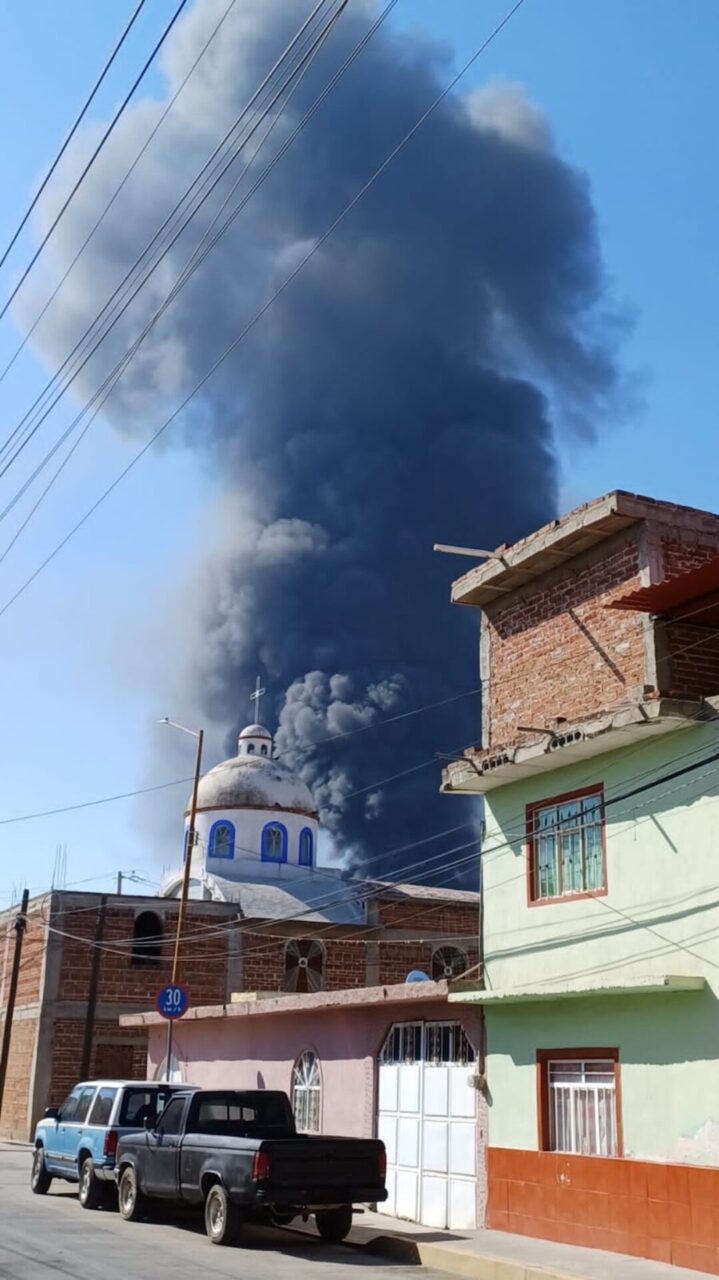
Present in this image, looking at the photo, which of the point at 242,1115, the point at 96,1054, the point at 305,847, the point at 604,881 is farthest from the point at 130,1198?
the point at 305,847

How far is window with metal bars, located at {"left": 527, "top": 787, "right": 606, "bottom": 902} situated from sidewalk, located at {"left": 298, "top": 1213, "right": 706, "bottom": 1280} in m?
3.96

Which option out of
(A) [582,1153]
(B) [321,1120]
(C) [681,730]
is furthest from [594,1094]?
(B) [321,1120]

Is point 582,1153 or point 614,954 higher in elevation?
point 614,954

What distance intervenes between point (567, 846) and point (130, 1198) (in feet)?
24.1

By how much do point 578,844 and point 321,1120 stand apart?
7424 millimetres

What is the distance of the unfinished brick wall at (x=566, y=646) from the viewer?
50.9 ft

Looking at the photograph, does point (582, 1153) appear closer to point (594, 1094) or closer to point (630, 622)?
point (594, 1094)

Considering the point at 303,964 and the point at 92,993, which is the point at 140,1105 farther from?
the point at 303,964

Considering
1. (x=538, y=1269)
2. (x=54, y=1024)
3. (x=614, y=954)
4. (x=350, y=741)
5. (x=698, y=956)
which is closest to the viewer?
(x=538, y=1269)

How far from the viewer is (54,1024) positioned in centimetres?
3519

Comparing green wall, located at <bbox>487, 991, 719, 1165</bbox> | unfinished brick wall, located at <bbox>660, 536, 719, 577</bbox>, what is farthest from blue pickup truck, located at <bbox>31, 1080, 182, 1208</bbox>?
unfinished brick wall, located at <bbox>660, 536, 719, 577</bbox>

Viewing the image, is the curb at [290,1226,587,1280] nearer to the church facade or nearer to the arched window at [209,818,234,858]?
the church facade

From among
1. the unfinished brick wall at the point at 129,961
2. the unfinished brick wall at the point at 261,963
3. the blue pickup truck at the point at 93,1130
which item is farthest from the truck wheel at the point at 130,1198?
the unfinished brick wall at the point at 261,963

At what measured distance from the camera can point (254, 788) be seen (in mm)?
48875
